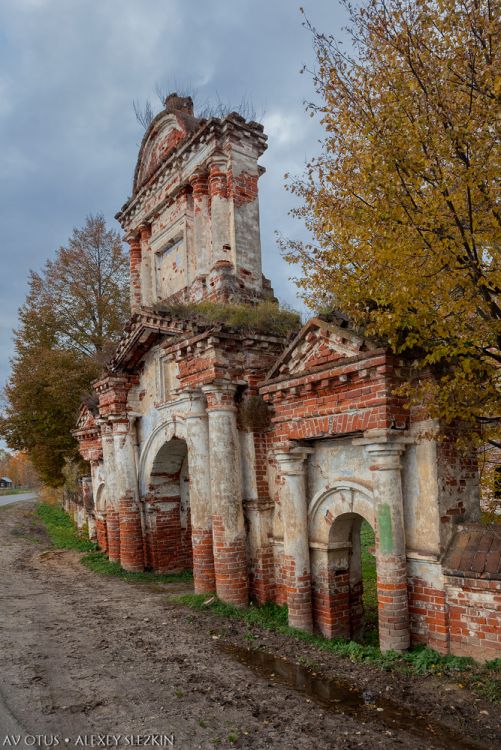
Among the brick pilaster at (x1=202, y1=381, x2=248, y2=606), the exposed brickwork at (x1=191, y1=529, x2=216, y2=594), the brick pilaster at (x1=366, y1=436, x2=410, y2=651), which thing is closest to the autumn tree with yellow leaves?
the brick pilaster at (x1=366, y1=436, x2=410, y2=651)

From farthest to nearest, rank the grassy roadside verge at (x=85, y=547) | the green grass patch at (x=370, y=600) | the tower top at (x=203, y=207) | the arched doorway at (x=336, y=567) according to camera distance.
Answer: the grassy roadside verge at (x=85, y=547), the tower top at (x=203, y=207), the green grass patch at (x=370, y=600), the arched doorway at (x=336, y=567)

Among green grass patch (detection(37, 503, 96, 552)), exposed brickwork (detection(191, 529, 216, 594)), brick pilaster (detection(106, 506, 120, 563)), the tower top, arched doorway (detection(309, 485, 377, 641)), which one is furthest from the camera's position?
green grass patch (detection(37, 503, 96, 552))

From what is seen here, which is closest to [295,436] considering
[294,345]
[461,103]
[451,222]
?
[294,345]

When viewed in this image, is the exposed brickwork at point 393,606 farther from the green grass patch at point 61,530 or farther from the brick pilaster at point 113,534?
the green grass patch at point 61,530

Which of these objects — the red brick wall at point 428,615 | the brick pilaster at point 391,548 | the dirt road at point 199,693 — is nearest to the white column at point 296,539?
the dirt road at point 199,693

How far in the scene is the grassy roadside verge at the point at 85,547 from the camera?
12148 millimetres

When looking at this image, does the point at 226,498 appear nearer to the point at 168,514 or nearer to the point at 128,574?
the point at 168,514

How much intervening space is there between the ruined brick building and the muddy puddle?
94 cm

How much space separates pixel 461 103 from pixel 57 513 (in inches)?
1160

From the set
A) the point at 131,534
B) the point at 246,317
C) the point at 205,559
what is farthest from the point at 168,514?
the point at 246,317

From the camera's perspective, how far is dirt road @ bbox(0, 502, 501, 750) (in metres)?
4.82

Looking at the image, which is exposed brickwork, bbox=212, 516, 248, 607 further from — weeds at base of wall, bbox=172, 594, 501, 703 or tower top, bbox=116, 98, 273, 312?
tower top, bbox=116, 98, 273, 312

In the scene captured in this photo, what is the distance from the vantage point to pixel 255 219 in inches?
440

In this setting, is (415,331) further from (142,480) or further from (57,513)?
(57,513)
